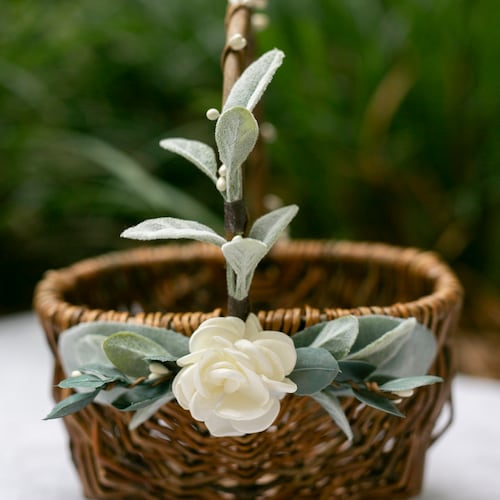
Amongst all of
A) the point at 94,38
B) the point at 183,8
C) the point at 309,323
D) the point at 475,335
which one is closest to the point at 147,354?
the point at 309,323

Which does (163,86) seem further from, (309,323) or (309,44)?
(309,323)

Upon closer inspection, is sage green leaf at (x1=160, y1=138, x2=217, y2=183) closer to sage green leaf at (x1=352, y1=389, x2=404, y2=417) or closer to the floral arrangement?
the floral arrangement

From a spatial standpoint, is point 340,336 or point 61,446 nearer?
point 340,336

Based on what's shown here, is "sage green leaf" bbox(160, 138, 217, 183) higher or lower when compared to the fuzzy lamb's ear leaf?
lower

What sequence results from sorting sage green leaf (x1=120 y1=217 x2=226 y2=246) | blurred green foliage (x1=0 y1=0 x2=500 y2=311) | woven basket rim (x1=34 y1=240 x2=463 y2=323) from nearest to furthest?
1. sage green leaf (x1=120 y1=217 x2=226 y2=246)
2. woven basket rim (x1=34 y1=240 x2=463 y2=323)
3. blurred green foliage (x1=0 y1=0 x2=500 y2=311)

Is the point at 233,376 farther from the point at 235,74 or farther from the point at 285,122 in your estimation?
the point at 285,122

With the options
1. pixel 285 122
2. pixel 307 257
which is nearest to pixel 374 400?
pixel 307 257

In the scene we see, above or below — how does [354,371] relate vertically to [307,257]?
below

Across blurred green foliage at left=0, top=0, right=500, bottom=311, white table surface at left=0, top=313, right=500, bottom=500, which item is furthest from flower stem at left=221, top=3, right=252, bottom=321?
blurred green foliage at left=0, top=0, right=500, bottom=311
